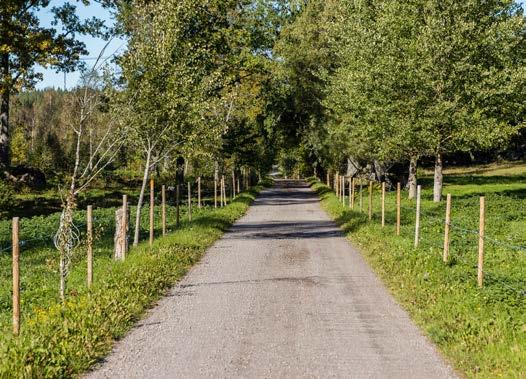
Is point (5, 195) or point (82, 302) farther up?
point (5, 195)

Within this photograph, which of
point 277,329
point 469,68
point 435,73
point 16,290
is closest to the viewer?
point 16,290

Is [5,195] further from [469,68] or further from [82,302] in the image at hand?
[469,68]

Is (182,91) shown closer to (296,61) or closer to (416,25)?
(416,25)

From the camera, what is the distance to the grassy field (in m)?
7.48

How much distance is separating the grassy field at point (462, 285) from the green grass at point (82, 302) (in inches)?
175

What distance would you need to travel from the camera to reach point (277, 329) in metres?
8.84

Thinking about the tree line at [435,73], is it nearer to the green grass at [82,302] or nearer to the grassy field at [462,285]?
the grassy field at [462,285]

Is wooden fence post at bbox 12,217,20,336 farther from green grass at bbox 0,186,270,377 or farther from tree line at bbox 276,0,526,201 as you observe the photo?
tree line at bbox 276,0,526,201

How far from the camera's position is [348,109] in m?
32.9

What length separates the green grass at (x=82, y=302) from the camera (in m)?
7.15

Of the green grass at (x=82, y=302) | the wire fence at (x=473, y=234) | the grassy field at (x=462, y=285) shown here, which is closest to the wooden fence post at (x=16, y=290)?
the green grass at (x=82, y=302)

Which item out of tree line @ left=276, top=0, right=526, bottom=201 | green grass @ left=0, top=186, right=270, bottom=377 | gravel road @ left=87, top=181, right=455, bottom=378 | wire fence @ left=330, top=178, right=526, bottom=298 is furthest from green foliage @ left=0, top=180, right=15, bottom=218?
tree line @ left=276, top=0, right=526, bottom=201

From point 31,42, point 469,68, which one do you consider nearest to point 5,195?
point 31,42

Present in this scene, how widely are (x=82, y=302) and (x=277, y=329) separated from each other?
10.4 ft
